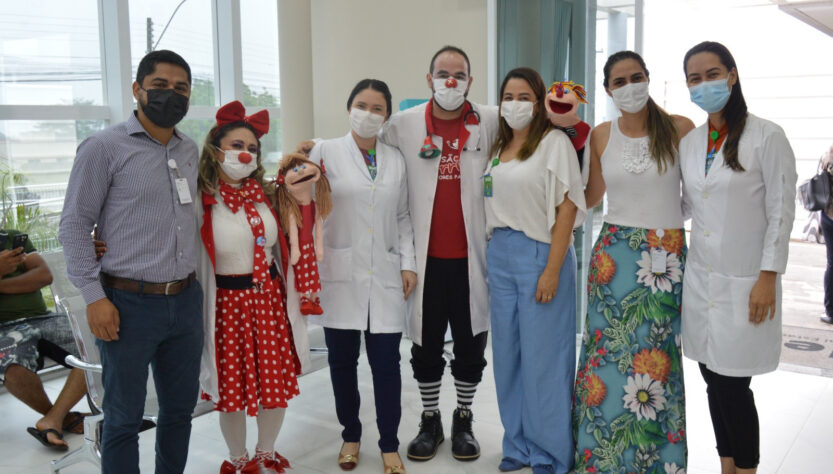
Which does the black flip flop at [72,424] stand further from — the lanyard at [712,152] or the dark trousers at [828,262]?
the dark trousers at [828,262]

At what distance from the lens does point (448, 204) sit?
9.27 feet

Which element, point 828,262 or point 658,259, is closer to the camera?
point 658,259

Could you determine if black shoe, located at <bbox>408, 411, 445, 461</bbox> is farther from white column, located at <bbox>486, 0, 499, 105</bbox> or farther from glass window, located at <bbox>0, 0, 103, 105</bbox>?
glass window, located at <bbox>0, 0, 103, 105</bbox>

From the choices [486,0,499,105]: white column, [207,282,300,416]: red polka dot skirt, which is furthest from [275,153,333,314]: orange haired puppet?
[486,0,499,105]: white column

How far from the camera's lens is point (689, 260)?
2.44 m

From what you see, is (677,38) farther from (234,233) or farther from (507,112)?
(234,233)

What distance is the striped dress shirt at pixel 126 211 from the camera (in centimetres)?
209

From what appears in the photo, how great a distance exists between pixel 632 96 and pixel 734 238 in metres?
0.60

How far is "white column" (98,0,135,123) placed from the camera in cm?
476

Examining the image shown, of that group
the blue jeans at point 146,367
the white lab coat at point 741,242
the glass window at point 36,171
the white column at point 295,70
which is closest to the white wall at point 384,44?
the white column at point 295,70

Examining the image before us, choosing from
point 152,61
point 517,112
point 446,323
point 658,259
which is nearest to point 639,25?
point 517,112

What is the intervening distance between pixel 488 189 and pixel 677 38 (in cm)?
767

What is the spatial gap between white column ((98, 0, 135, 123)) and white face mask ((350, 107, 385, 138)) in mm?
2704

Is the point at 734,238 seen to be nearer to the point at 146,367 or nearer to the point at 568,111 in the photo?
the point at 568,111
